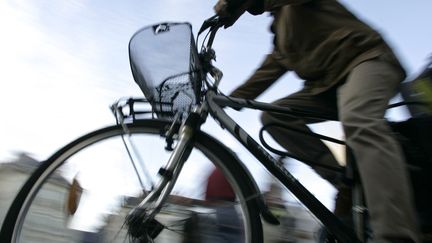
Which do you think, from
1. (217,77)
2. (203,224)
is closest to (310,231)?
(203,224)

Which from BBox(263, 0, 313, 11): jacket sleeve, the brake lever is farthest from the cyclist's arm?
the brake lever

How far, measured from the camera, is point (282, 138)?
243 cm

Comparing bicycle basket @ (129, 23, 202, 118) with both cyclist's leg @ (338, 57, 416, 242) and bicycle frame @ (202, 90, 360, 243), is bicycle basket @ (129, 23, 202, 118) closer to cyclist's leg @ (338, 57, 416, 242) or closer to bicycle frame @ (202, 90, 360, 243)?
bicycle frame @ (202, 90, 360, 243)

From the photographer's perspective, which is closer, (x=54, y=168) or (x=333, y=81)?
(x=54, y=168)

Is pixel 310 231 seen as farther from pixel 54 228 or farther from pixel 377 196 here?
pixel 54 228

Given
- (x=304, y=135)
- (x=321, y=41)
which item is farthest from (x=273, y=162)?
(x=321, y=41)

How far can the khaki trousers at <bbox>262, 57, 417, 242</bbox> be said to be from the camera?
1.87m

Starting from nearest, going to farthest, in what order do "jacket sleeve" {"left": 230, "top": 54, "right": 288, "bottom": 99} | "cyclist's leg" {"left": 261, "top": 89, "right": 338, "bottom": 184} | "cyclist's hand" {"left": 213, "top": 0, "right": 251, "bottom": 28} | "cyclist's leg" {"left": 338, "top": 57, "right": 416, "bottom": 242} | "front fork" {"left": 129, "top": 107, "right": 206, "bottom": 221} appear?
"cyclist's leg" {"left": 338, "top": 57, "right": 416, "bottom": 242} → "front fork" {"left": 129, "top": 107, "right": 206, "bottom": 221} → "cyclist's hand" {"left": 213, "top": 0, "right": 251, "bottom": 28} → "cyclist's leg" {"left": 261, "top": 89, "right": 338, "bottom": 184} → "jacket sleeve" {"left": 230, "top": 54, "right": 288, "bottom": 99}

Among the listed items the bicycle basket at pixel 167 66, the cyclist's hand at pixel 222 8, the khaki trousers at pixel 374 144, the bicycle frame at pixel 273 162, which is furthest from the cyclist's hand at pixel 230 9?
the khaki trousers at pixel 374 144

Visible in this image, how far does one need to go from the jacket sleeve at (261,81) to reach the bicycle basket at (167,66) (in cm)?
41

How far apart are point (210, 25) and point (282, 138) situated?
0.57m

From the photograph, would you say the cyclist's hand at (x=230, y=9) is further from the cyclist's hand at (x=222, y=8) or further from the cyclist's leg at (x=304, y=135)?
the cyclist's leg at (x=304, y=135)

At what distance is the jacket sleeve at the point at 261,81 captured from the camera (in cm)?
261

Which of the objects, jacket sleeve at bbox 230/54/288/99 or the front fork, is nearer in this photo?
the front fork
